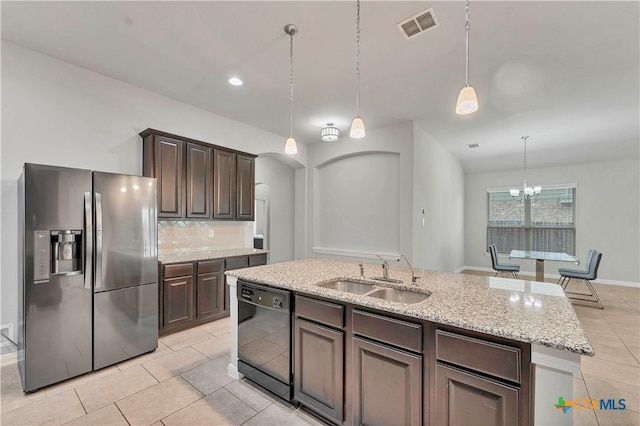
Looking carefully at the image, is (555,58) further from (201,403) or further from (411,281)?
(201,403)

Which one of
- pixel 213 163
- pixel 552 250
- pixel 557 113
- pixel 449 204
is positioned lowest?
pixel 552 250

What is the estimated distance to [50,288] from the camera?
91.1 inches

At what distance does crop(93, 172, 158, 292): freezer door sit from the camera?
2576 mm

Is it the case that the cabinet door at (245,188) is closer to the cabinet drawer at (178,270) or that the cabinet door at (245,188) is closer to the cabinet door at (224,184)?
the cabinet door at (224,184)

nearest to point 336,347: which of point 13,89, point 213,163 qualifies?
point 213,163

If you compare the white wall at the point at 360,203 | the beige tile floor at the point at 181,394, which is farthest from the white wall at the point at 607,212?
the white wall at the point at 360,203

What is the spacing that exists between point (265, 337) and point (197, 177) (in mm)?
2453

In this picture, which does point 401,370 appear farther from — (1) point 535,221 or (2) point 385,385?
(1) point 535,221

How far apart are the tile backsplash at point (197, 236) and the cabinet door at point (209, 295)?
27.1 inches

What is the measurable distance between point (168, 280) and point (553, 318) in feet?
11.5

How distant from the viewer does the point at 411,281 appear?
2195 millimetres

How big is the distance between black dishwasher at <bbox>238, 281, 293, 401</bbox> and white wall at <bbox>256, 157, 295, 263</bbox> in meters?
3.96

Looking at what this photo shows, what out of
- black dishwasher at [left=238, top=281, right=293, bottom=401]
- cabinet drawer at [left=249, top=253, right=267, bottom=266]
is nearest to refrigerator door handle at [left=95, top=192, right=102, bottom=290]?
black dishwasher at [left=238, top=281, right=293, bottom=401]

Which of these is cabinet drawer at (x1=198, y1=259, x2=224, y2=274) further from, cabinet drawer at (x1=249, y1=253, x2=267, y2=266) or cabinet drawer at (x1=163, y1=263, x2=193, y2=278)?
cabinet drawer at (x1=249, y1=253, x2=267, y2=266)
